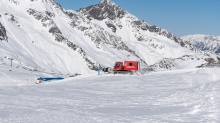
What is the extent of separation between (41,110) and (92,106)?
8.34ft

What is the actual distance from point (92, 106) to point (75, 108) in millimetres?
1011

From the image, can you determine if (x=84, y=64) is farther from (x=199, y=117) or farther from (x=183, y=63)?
(x=199, y=117)

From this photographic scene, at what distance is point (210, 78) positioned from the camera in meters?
28.8

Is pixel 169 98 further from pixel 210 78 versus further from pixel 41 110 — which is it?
pixel 210 78

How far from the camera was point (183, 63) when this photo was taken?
284ft

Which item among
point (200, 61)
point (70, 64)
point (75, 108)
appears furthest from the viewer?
point (70, 64)

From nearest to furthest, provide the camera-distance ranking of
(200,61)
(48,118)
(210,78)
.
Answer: (48,118) → (210,78) → (200,61)

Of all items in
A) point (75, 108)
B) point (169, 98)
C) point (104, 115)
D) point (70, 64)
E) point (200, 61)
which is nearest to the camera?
point (104, 115)

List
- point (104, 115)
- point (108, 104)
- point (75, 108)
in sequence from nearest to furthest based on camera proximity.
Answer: point (104, 115), point (75, 108), point (108, 104)

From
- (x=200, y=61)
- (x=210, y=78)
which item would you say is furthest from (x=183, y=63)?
(x=210, y=78)

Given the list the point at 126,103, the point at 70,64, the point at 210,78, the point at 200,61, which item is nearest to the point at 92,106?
the point at 126,103

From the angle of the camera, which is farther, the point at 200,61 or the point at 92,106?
the point at 200,61

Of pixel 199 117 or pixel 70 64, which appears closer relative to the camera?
pixel 199 117

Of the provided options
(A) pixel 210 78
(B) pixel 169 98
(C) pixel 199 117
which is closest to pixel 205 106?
(C) pixel 199 117
